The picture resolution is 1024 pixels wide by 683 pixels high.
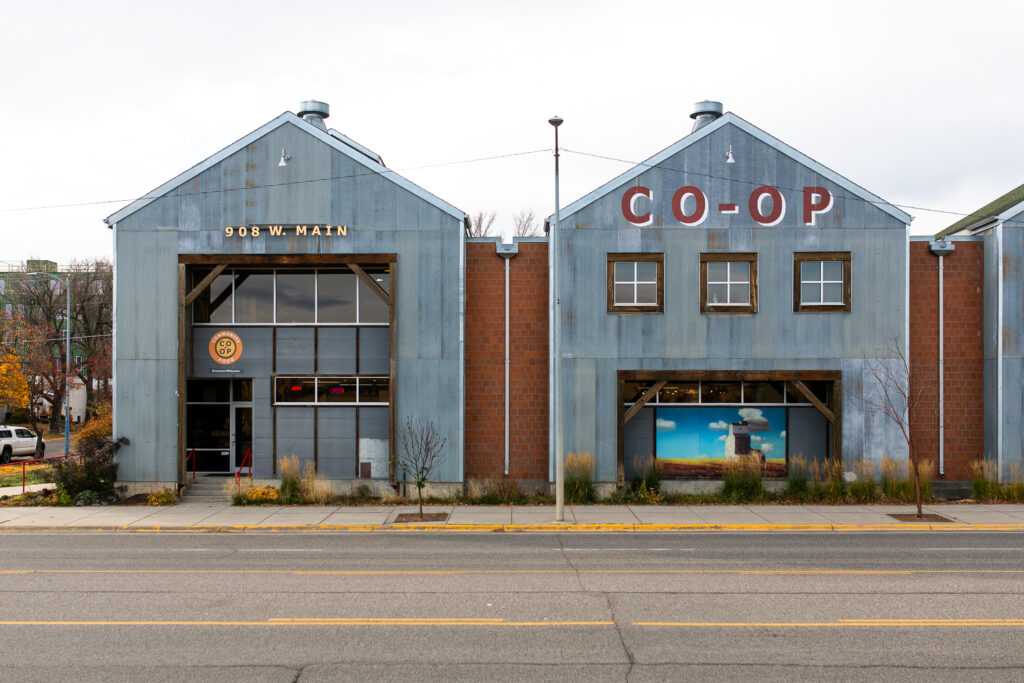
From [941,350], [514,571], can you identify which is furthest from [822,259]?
[514,571]

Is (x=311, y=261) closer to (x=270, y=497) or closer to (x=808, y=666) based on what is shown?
(x=270, y=497)

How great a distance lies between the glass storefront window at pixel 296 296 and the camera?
70.5 feet

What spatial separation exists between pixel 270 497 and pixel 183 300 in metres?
5.90

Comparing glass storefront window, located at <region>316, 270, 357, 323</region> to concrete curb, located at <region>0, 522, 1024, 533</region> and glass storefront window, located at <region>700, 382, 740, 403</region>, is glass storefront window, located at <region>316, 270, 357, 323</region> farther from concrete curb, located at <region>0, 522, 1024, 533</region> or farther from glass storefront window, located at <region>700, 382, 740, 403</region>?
glass storefront window, located at <region>700, 382, 740, 403</region>

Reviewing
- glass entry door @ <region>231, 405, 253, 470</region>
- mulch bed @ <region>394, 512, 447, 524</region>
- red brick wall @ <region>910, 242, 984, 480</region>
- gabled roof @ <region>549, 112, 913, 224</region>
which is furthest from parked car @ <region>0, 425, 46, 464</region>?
red brick wall @ <region>910, 242, 984, 480</region>

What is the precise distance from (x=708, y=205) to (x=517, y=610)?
14122 millimetres

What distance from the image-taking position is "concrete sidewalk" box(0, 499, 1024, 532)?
16969 millimetres

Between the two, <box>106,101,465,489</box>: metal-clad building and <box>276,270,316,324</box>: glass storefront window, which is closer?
<box>106,101,465,489</box>: metal-clad building

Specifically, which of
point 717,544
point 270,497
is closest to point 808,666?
point 717,544

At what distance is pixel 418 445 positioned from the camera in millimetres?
20141

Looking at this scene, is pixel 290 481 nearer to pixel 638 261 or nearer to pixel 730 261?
pixel 638 261

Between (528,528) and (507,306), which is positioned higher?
(507,306)

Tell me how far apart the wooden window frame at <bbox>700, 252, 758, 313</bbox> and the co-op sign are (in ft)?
3.30

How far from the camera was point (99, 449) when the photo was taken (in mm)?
20453
